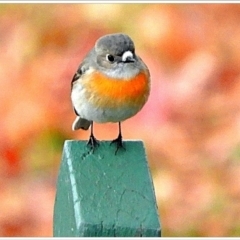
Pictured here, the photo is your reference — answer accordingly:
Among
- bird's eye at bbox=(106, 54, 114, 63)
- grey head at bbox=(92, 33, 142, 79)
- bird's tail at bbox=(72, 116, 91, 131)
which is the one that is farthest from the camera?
bird's tail at bbox=(72, 116, 91, 131)

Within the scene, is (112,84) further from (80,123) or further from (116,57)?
(80,123)

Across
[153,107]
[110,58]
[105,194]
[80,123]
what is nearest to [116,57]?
[110,58]

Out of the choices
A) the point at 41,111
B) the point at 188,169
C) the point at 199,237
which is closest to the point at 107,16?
the point at 41,111

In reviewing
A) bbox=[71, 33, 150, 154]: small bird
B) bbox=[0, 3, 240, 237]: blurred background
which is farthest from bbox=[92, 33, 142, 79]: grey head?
bbox=[0, 3, 240, 237]: blurred background

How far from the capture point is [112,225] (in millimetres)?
2395

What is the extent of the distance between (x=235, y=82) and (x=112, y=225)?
3162 millimetres

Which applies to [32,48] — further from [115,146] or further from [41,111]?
[115,146]

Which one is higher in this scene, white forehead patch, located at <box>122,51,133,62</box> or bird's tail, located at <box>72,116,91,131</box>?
white forehead patch, located at <box>122,51,133,62</box>

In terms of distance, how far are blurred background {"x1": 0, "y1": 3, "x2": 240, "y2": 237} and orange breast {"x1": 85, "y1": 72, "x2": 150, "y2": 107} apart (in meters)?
1.30

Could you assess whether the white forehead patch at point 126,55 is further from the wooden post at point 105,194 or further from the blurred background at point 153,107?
the blurred background at point 153,107

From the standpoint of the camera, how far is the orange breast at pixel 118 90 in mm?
3250

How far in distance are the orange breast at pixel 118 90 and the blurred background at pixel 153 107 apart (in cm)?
130

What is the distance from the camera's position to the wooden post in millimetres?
2406

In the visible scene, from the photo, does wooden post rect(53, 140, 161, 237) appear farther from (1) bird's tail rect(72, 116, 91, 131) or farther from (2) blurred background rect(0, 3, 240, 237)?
(2) blurred background rect(0, 3, 240, 237)
